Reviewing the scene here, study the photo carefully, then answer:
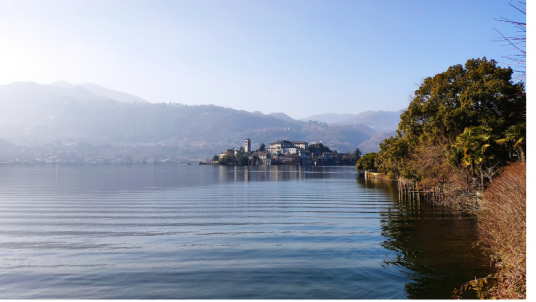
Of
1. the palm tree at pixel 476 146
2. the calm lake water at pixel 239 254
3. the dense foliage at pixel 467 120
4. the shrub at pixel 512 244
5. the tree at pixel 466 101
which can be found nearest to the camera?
the shrub at pixel 512 244

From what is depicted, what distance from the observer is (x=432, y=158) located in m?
32.4

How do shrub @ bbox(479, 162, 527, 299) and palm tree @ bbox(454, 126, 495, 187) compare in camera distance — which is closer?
shrub @ bbox(479, 162, 527, 299)

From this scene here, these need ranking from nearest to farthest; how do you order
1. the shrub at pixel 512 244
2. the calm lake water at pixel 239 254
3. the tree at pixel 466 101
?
the shrub at pixel 512 244, the calm lake water at pixel 239 254, the tree at pixel 466 101

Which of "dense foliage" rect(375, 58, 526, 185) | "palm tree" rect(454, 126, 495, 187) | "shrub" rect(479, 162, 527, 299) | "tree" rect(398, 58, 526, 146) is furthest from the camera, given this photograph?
"tree" rect(398, 58, 526, 146)

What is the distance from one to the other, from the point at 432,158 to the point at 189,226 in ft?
69.6

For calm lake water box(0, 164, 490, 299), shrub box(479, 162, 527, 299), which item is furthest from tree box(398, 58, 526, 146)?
shrub box(479, 162, 527, 299)

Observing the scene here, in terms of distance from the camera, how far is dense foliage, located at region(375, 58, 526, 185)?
1036 inches

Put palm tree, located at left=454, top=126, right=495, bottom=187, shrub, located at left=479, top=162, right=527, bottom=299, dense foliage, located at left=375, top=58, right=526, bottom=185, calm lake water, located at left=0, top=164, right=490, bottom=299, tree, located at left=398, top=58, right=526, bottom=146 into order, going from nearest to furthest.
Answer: shrub, located at left=479, top=162, right=527, bottom=299 < calm lake water, located at left=0, top=164, right=490, bottom=299 < palm tree, located at left=454, top=126, right=495, bottom=187 < dense foliage, located at left=375, top=58, right=526, bottom=185 < tree, located at left=398, top=58, right=526, bottom=146

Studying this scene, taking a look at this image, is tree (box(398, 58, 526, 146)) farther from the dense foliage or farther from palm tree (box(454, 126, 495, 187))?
palm tree (box(454, 126, 495, 187))

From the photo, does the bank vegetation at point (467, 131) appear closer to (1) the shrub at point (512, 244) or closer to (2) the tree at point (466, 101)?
(2) the tree at point (466, 101)

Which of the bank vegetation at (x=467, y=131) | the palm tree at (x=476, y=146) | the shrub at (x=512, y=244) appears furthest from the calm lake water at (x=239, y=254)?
the palm tree at (x=476, y=146)

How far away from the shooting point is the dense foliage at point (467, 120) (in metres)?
26.3

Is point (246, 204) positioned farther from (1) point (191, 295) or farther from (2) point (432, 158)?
(1) point (191, 295)
